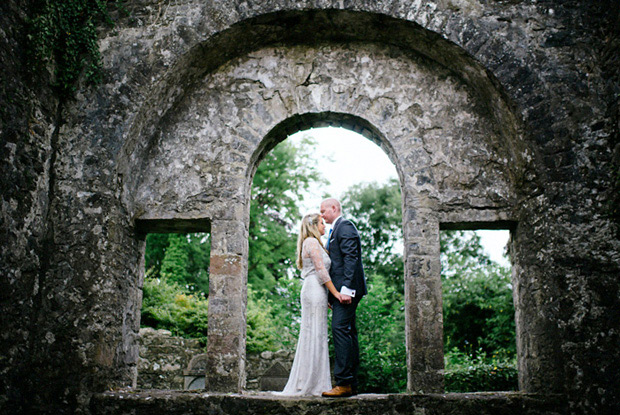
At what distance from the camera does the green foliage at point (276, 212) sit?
1407 centimetres

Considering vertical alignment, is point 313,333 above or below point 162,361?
above

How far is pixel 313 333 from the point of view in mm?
4727

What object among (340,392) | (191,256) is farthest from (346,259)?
(191,256)

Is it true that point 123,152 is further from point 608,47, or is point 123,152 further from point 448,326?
point 448,326

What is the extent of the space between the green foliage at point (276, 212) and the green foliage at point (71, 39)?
899 centimetres

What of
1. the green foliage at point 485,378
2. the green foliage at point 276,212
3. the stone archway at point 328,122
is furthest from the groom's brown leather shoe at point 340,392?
the green foliage at point 276,212

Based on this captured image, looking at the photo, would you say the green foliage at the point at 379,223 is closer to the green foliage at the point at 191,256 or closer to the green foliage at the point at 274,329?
the green foliage at the point at 191,256

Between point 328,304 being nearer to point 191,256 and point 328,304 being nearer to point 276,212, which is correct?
point 191,256

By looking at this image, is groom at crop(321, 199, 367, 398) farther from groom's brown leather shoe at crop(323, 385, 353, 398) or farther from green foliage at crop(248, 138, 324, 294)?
green foliage at crop(248, 138, 324, 294)

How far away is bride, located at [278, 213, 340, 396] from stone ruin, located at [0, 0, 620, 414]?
0.56m

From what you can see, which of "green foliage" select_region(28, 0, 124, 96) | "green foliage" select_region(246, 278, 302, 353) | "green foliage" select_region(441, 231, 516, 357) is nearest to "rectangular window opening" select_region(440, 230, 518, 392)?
"green foliage" select_region(441, 231, 516, 357)

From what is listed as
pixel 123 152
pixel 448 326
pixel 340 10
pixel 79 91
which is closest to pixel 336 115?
pixel 340 10

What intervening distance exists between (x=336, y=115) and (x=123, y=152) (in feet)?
6.97

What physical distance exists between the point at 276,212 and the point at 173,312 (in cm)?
589
